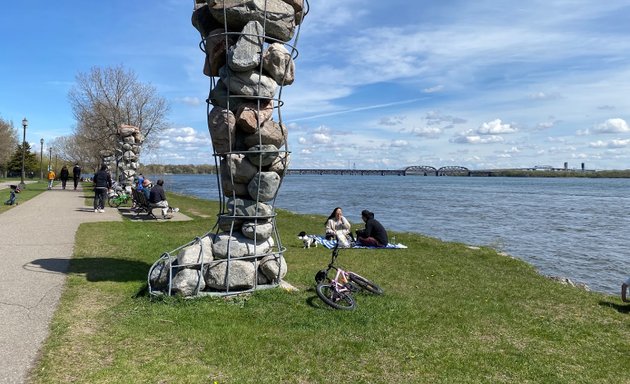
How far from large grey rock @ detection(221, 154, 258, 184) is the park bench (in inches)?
432

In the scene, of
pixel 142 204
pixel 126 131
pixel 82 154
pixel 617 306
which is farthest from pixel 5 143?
pixel 617 306

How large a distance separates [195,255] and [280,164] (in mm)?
1828

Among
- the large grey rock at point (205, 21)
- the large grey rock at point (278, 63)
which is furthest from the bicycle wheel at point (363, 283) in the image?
the large grey rock at point (205, 21)

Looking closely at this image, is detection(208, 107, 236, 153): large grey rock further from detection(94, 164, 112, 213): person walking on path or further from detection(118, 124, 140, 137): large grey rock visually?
detection(118, 124, 140, 137): large grey rock

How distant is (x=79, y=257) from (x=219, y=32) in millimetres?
5481

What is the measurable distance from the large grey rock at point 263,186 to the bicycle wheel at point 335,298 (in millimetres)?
1543

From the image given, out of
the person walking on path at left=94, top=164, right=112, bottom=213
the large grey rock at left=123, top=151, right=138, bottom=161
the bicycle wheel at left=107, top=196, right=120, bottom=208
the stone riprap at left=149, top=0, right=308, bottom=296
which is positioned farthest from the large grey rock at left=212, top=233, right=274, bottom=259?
the large grey rock at left=123, top=151, right=138, bottom=161

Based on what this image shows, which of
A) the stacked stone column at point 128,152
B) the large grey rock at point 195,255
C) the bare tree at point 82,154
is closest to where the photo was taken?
the large grey rock at point 195,255

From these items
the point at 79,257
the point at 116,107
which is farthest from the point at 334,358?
the point at 116,107

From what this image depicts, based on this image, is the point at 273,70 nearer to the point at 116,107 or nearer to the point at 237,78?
the point at 237,78

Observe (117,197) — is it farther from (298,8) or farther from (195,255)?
(298,8)

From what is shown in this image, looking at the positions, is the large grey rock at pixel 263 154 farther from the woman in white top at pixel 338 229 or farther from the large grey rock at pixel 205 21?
the woman in white top at pixel 338 229

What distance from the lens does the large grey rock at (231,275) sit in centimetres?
689

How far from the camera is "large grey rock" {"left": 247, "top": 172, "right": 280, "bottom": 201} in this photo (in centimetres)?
718
